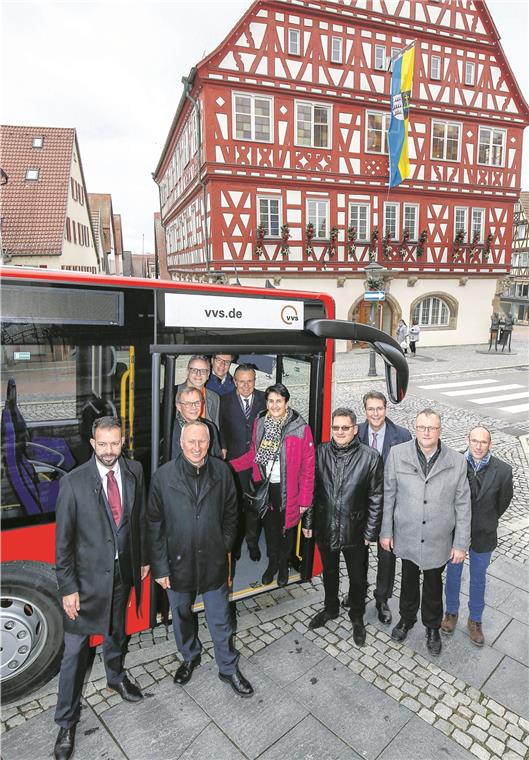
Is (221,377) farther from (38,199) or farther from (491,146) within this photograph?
(491,146)

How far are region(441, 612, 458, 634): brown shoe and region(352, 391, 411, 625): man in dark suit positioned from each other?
0.47 meters

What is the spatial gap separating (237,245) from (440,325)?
1151 cm

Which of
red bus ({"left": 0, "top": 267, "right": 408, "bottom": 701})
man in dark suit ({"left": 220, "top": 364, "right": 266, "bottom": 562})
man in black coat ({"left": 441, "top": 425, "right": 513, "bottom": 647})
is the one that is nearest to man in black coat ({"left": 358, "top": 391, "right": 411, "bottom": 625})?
man in black coat ({"left": 441, "top": 425, "right": 513, "bottom": 647})

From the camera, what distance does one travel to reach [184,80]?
18781 millimetres

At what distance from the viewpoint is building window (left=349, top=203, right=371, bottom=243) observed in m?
22.0

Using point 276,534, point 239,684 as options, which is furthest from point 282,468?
point 239,684

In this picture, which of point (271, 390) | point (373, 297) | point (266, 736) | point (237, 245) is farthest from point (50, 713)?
point (237, 245)

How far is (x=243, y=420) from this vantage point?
471 cm

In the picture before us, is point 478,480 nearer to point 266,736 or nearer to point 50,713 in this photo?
point 266,736

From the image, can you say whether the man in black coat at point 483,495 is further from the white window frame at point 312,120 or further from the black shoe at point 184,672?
the white window frame at point 312,120

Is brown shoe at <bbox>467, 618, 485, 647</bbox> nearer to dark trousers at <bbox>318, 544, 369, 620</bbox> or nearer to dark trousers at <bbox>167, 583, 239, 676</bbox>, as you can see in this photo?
dark trousers at <bbox>318, 544, 369, 620</bbox>

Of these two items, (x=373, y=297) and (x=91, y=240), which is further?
(x=91, y=240)

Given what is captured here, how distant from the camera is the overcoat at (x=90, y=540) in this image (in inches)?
119

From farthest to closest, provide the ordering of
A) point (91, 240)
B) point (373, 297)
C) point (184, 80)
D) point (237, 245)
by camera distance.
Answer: point (91, 240), point (237, 245), point (184, 80), point (373, 297)
